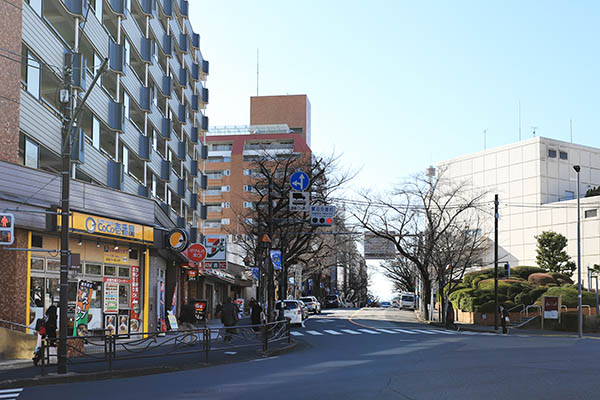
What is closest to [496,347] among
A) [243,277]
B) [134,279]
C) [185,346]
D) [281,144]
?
[185,346]

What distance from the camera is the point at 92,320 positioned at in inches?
1064

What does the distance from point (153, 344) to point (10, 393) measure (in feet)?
18.3

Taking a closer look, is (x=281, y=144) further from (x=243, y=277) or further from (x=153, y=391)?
(x=153, y=391)

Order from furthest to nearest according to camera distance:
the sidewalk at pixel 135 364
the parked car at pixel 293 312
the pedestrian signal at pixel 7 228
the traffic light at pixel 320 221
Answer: the parked car at pixel 293 312, the traffic light at pixel 320 221, the pedestrian signal at pixel 7 228, the sidewalk at pixel 135 364

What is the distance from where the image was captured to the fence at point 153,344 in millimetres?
17844

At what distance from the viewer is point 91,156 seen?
31.2 metres

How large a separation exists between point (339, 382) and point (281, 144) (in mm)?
95105

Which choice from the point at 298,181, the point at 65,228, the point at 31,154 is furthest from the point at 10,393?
the point at 298,181

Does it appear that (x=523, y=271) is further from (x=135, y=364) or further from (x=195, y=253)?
(x=135, y=364)

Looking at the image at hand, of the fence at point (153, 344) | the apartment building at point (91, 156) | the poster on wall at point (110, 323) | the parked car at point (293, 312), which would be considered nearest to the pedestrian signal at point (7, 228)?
the apartment building at point (91, 156)

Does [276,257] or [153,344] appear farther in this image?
[276,257]

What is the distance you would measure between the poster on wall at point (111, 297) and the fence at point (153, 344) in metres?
6.52

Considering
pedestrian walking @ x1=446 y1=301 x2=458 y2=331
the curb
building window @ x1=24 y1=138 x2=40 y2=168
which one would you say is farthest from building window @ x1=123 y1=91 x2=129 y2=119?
pedestrian walking @ x1=446 y1=301 x2=458 y2=331

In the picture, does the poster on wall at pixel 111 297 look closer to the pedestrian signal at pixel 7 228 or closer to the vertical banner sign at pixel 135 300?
the vertical banner sign at pixel 135 300
